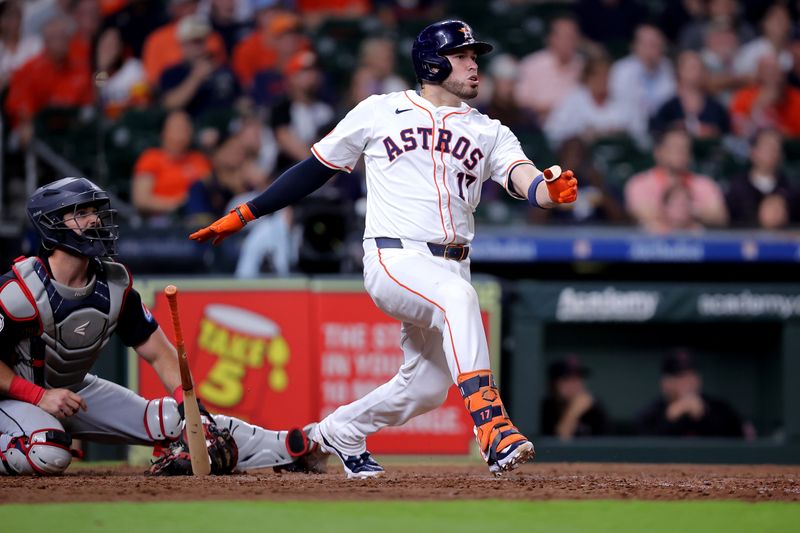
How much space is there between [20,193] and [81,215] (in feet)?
14.2

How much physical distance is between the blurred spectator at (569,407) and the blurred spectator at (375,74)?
3000 mm

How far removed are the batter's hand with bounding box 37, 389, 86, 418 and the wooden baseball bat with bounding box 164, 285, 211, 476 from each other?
1.54ft

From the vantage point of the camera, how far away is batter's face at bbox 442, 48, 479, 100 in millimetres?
5039

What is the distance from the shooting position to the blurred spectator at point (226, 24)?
35.0ft

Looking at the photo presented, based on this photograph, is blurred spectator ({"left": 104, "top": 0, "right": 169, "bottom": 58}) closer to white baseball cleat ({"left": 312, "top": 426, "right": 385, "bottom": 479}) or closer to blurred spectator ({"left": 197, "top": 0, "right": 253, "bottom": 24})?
blurred spectator ({"left": 197, "top": 0, "right": 253, "bottom": 24})

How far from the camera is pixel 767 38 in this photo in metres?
11.2

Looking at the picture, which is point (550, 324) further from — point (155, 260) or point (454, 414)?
point (155, 260)

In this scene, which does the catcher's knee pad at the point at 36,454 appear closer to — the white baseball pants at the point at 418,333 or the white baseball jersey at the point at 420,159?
the white baseball pants at the point at 418,333

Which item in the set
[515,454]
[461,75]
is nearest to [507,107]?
[461,75]

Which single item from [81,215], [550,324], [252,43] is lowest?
[550,324]

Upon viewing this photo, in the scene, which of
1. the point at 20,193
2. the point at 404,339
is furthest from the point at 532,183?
the point at 20,193

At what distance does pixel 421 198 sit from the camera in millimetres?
4859

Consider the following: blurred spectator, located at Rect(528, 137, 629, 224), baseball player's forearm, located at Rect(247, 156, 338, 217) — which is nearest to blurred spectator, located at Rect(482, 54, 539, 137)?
blurred spectator, located at Rect(528, 137, 629, 224)

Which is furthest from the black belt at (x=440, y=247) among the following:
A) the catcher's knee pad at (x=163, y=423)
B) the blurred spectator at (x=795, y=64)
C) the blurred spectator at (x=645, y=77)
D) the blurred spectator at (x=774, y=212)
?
the blurred spectator at (x=795, y=64)
